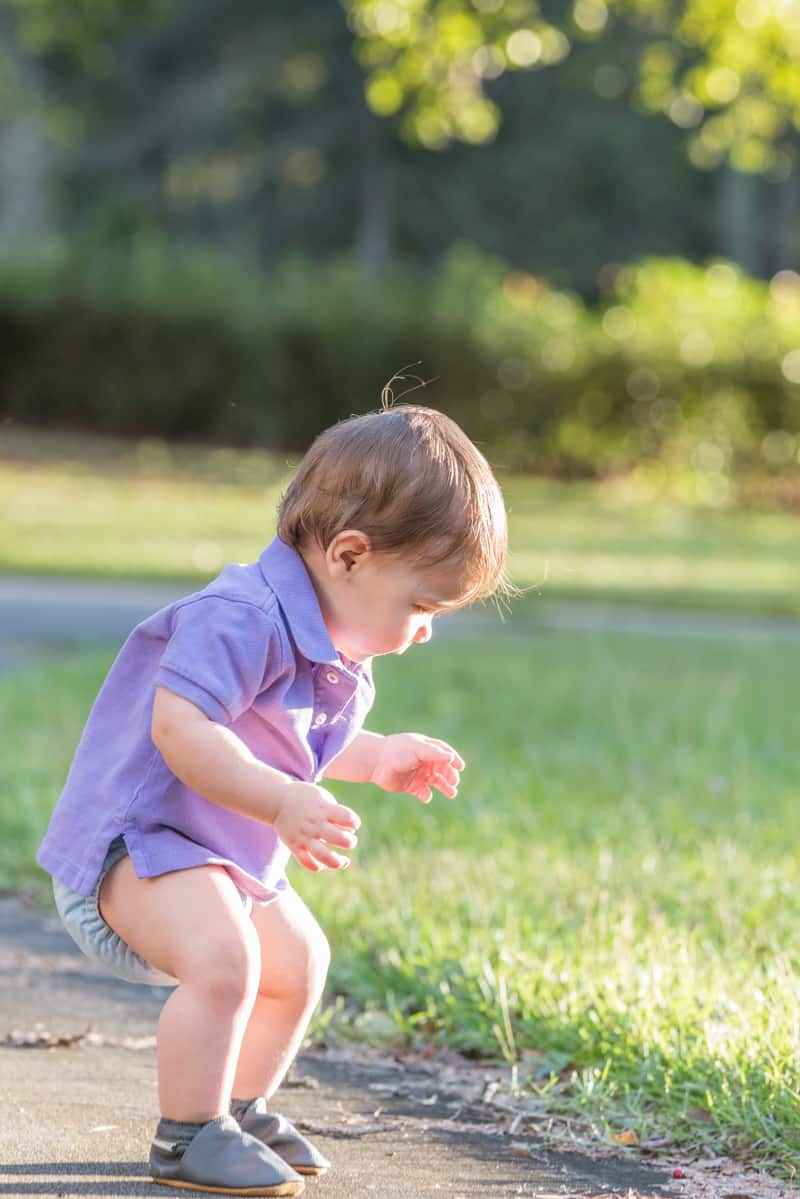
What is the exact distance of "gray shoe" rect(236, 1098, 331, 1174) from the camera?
2.71 meters

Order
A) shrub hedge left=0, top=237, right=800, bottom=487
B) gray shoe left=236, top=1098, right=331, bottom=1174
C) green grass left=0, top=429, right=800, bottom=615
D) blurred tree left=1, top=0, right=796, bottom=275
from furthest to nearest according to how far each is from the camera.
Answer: blurred tree left=1, top=0, right=796, bottom=275, shrub hedge left=0, top=237, right=800, bottom=487, green grass left=0, top=429, right=800, bottom=615, gray shoe left=236, top=1098, right=331, bottom=1174

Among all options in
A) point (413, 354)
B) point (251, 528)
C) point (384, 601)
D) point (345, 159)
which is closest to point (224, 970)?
point (384, 601)

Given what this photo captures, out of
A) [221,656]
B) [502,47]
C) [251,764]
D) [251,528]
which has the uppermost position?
[502,47]

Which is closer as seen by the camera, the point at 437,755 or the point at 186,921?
Answer: the point at 186,921

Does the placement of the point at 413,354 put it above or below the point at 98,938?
above

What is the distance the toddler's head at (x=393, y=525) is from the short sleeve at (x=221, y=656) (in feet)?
0.51

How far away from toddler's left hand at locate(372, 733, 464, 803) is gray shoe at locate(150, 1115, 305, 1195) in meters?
0.60

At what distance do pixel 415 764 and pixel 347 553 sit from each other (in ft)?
1.36

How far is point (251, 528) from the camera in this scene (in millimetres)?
14664

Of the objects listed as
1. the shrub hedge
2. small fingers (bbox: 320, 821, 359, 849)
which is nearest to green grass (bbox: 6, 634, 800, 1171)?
small fingers (bbox: 320, 821, 359, 849)

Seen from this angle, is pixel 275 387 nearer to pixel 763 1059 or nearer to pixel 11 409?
pixel 11 409

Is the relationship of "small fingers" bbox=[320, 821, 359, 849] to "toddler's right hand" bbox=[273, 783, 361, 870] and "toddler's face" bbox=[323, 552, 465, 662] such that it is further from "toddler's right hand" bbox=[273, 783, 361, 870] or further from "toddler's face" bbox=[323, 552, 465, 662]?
"toddler's face" bbox=[323, 552, 465, 662]

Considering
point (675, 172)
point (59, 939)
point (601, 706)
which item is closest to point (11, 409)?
point (601, 706)

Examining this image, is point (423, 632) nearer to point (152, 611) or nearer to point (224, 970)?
point (224, 970)
